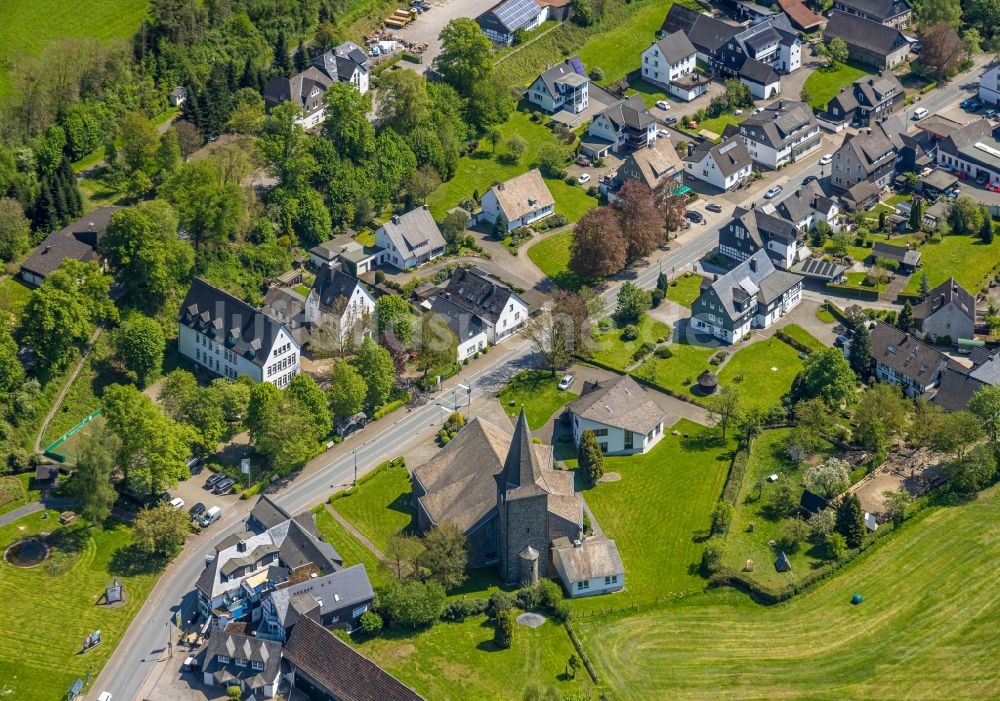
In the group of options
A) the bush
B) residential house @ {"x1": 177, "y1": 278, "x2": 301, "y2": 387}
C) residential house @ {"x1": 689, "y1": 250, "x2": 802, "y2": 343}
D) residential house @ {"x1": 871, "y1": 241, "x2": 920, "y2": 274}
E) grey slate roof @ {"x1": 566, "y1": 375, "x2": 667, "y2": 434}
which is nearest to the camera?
the bush

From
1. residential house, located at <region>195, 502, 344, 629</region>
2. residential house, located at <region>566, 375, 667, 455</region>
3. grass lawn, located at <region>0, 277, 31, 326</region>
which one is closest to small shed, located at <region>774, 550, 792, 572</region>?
residential house, located at <region>566, 375, 667, 455</region>

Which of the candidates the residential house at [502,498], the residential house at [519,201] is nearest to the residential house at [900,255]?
the residential house at [519,201]

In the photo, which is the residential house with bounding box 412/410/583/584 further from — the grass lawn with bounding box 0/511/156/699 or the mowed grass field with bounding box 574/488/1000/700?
the grass lawn with bounding box 0/511/156/699

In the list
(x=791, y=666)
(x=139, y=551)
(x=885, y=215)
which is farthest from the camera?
(x=885, y=215)

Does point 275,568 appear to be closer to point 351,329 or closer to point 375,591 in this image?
point 375,591

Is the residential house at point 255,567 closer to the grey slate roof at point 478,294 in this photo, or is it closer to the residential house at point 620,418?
the residential house at point 620,418

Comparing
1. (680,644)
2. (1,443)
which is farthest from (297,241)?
(680,644)
